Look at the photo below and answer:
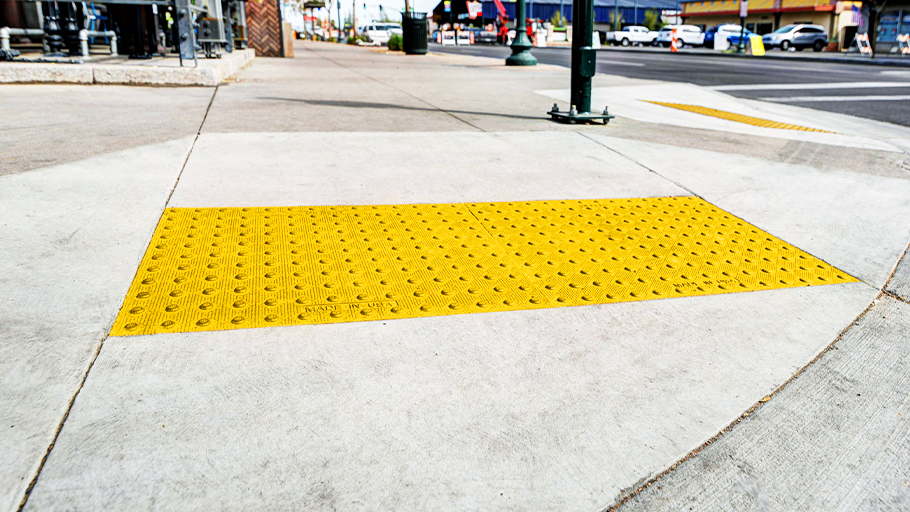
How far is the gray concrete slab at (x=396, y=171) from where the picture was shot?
14.8 feet

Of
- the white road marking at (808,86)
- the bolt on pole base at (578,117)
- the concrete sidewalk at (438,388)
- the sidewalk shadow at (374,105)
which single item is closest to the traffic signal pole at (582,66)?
the bolt on pole base at (578,117)

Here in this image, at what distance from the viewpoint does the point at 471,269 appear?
332 cm

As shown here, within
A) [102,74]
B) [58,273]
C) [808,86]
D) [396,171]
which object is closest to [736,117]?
[396,171]

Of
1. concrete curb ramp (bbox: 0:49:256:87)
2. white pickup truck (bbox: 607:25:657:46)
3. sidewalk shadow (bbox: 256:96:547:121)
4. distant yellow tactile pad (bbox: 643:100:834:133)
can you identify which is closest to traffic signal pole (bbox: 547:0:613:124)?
sidewalk shadow (bbox: 256:96:547:121)

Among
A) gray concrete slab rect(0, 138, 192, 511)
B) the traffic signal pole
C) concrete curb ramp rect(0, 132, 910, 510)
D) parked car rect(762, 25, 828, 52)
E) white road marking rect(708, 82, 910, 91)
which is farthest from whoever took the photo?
parked car rect(762, 25, 828, 52)

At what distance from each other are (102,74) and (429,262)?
8153mm

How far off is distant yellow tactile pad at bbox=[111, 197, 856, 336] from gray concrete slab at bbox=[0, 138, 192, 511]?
0.42 ft

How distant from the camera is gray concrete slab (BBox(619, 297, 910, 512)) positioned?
5.95 ft

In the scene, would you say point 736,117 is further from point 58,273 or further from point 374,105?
point 58,273

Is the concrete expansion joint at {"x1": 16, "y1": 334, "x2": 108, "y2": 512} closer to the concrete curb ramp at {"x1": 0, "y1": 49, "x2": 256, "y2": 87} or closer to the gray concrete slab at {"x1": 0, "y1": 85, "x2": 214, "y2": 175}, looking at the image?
the gray concrete slab at {"x1": 0, "y1": 85, "x2": 214, "y2": 175}

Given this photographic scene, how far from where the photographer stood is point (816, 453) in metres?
2.00

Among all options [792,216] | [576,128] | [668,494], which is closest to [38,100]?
[576,128]

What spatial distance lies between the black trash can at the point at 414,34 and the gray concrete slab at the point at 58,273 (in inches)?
942

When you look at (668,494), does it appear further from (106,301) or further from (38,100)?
(38,100)
